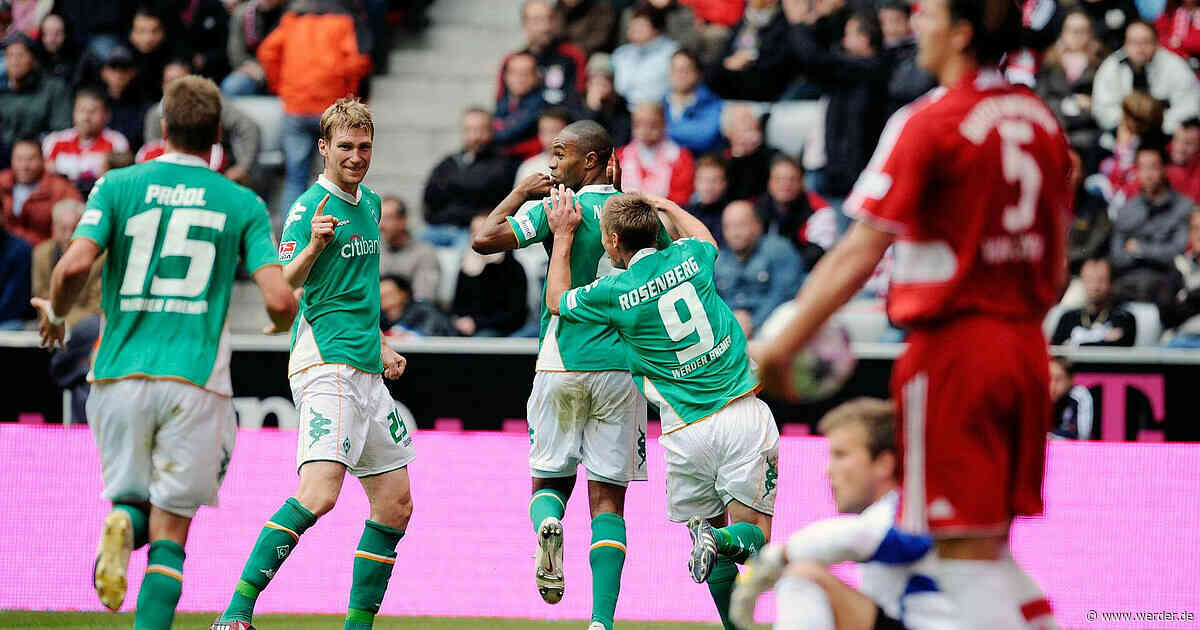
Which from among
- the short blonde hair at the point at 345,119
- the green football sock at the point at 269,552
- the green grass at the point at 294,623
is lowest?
the green grass at the point at 294,623

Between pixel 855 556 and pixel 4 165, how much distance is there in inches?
489

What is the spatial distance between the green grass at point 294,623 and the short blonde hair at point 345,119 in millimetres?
2727

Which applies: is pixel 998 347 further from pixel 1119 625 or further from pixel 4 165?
pixel 4 165

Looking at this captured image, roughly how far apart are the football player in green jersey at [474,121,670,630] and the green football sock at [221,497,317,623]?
1144 millimetres

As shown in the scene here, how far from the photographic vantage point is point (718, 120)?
13484mm

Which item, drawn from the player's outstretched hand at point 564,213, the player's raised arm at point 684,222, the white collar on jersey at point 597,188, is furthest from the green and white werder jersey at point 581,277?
the player's raised arm at point 684,222

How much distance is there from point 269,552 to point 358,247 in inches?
56.3

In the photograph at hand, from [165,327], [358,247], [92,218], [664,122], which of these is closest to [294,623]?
[358,247]

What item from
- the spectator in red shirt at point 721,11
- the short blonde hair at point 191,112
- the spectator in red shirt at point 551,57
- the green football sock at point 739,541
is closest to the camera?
the short blonde hair at point 191,112

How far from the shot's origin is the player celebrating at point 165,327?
568 cm

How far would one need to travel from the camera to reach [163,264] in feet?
18.7

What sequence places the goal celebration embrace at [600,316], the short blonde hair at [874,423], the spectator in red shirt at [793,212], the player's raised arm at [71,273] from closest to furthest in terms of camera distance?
the goal celebration embrace at [600,316] → the short blonde hair at [874,423] → the player's raised arm at [71,273] → the spectator in red shirt at [793,212]

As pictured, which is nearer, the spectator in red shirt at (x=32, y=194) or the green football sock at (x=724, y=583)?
the green football sock at (x=724, y=583)

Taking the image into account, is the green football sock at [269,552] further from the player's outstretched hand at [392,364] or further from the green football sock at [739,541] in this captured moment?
the green football sock at [739,541]
